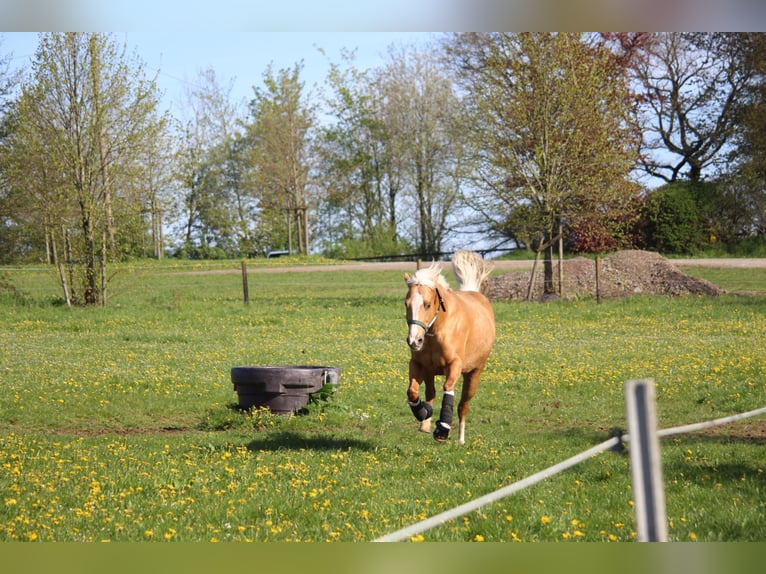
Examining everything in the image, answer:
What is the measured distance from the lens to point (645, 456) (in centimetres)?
303

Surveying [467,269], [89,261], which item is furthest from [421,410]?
[89,261]

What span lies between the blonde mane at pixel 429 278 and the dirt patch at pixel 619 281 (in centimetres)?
→ 1425

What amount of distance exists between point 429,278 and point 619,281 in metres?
15.1

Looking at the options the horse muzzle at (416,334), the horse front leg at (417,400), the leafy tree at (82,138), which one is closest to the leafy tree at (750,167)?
the leafy tree at (82,138)

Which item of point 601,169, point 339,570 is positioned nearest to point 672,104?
point 601,169

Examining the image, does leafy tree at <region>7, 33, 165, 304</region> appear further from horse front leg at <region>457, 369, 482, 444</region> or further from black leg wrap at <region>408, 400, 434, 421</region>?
black leg wrap at <region>408, 400, 434, 421</region>

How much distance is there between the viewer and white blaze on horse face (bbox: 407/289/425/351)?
21.5ft

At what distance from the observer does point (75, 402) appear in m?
10.4

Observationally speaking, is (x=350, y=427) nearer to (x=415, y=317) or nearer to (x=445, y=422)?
(x=445, y=422)

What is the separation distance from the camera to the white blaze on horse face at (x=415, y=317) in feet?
21.5

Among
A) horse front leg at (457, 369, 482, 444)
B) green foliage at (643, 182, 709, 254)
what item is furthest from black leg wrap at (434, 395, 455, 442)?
green foliage at (643, 182, 709, 254)

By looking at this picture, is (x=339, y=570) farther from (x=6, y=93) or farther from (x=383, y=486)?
(x=6, y=93)

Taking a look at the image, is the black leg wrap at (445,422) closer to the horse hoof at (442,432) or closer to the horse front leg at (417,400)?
the horse hoof at (442,432)

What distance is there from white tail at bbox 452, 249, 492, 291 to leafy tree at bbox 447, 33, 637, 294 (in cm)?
1235
